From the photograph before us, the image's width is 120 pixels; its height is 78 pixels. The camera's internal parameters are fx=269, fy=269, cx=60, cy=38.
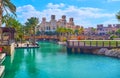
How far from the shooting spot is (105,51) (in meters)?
54.5

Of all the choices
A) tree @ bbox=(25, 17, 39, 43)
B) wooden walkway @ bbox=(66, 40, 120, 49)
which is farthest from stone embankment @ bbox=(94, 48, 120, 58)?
tree @ bbox=(25, 17, 39, 43)

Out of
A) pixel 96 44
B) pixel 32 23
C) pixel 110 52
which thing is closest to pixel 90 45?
pixel 96 44

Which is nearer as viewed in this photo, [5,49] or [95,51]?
[5,49]

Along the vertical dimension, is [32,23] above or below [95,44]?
above

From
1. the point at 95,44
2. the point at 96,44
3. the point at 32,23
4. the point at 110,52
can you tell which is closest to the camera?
the point at 110,52

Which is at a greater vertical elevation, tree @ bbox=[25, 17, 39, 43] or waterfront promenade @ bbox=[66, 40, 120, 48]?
tree @ bbox=[25, 17, 39, 43]

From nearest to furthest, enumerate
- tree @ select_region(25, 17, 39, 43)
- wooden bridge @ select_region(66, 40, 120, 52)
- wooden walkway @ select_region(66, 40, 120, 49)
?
1. wooden walkway @ select_region(66, 40, 120, 49)
2. wooden bridge @ select_region(66, 40, 120, 52)
3. tree @ select_region(25, 17, 39, 43)

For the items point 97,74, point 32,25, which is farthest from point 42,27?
point 97,74

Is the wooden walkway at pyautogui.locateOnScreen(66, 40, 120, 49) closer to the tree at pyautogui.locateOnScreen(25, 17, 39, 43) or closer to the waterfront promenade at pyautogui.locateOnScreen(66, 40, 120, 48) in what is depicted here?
the waterfront promenade at pyautogui.locateOnScreen(66, 40, 120, 48)

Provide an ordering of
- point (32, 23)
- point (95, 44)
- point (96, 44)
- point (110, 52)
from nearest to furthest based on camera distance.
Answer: point (110, 52) → point (96, 44) → point (95, 44) → point (32, 23)

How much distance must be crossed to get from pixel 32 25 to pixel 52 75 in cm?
8032

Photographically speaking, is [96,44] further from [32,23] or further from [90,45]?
[32,23]

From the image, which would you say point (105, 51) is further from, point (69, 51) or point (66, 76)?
point (66, 76)

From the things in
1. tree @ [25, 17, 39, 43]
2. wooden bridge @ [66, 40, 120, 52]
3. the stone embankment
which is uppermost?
tree @ [25, 17, 39, 43]
